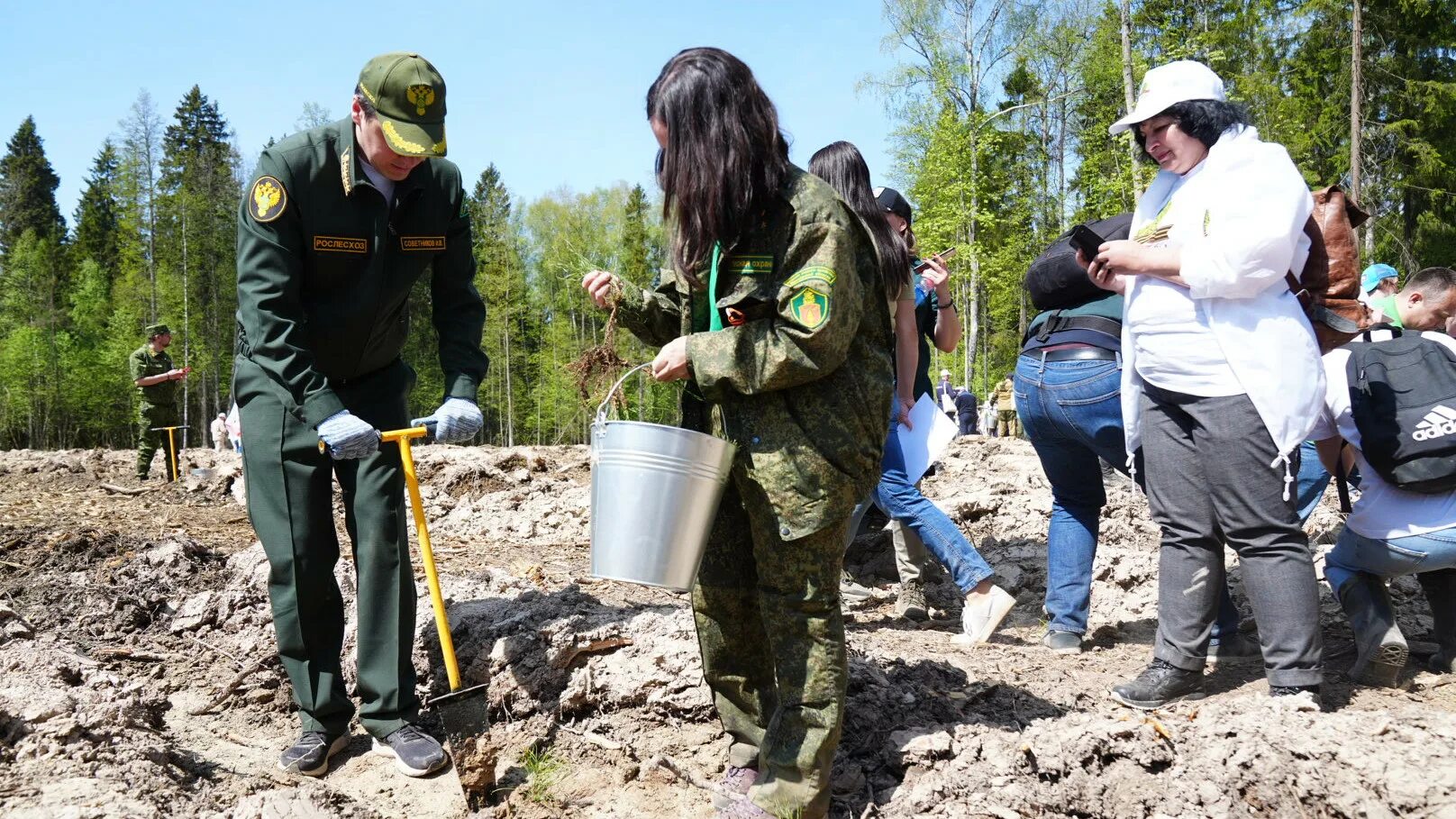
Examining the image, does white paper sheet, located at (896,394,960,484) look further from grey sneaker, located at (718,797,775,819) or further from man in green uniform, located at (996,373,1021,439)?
man in green uniform, located at (996,373,1021,439)

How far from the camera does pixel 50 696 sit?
2891 millimetres

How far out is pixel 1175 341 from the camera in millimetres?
3068

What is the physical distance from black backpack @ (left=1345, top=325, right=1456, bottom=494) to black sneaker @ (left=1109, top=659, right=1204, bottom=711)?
39.2 inches

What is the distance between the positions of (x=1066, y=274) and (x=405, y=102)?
2401 mm

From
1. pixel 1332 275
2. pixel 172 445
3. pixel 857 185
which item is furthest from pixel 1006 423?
pixel 1332 275

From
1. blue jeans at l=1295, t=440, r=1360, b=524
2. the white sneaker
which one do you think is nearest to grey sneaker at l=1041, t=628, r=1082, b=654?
the white sneaker

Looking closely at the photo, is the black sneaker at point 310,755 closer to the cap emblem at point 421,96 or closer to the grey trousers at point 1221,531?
the cap emblem at point 421,96

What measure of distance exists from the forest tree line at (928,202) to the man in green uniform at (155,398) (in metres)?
4.66

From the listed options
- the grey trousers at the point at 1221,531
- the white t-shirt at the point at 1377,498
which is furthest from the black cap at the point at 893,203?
the white t-shirt at the point at 1377,498

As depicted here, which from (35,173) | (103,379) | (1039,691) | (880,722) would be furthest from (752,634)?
(35,173)

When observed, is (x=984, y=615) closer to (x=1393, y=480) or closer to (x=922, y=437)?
(x=922, y=437)

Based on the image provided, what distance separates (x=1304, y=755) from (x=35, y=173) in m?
61.1

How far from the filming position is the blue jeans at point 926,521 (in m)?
4.10

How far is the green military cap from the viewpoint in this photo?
2.98m
